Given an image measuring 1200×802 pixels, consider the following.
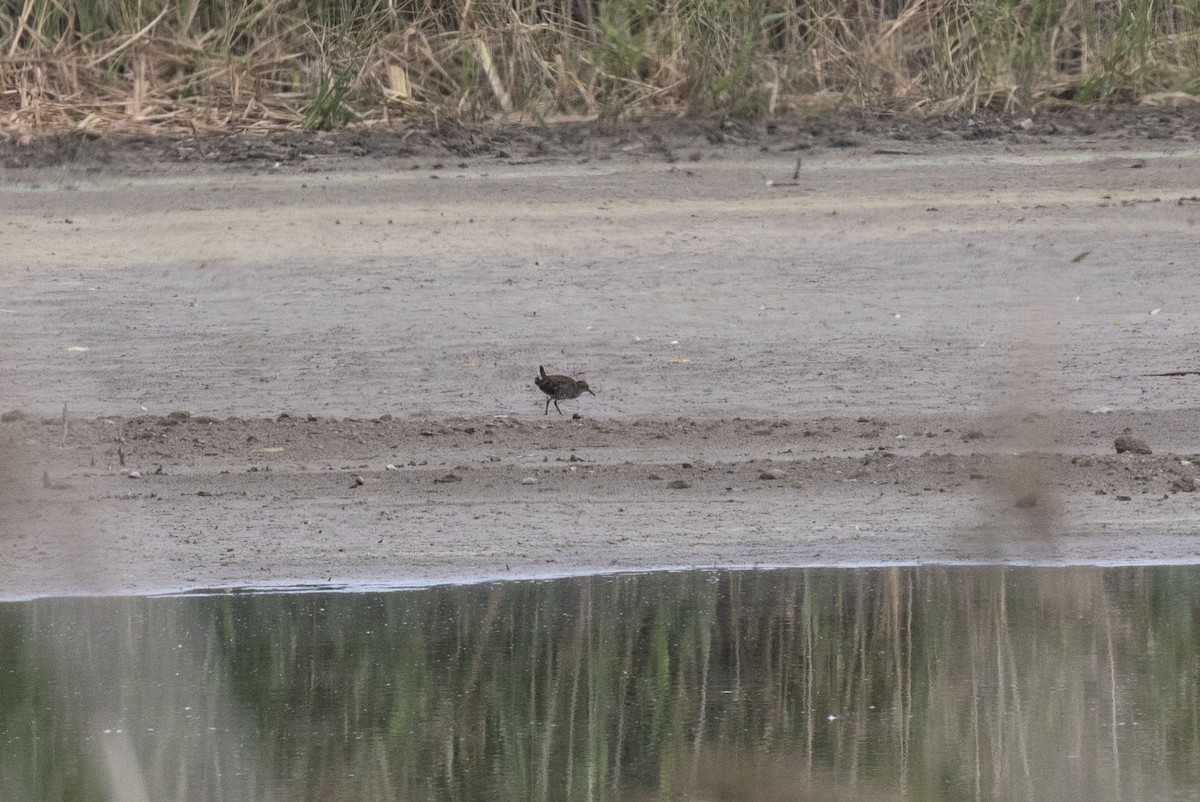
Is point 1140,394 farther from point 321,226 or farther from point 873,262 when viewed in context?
point 321,226

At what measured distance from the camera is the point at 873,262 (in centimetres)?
916

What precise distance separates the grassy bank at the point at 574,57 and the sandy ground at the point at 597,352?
0.39m

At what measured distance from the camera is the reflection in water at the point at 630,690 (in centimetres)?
427

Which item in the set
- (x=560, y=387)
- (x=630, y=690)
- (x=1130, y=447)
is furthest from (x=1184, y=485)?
(x=630, y=690)

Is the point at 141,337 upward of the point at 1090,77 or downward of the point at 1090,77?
downward

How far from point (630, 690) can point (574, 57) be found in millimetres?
6362

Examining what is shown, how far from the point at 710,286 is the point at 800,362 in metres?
0.81

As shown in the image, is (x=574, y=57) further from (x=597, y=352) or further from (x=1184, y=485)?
(x=1184, y=485)

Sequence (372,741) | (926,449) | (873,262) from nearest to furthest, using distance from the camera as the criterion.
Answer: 1. (372,741)
2. (926,449)
3. (873,262)

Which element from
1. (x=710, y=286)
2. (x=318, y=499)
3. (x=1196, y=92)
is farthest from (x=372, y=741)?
(x=1196, y=92)

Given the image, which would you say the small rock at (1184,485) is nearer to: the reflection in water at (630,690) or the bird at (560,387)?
the reflection in water at (630,690)

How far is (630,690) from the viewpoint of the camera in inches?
191

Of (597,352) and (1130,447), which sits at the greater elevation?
(1130,447)

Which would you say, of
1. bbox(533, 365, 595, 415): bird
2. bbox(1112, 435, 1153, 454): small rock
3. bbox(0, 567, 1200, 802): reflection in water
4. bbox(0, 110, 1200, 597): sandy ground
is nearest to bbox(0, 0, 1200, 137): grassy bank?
bbox(0, 110, 1200, 597): sandy ground
